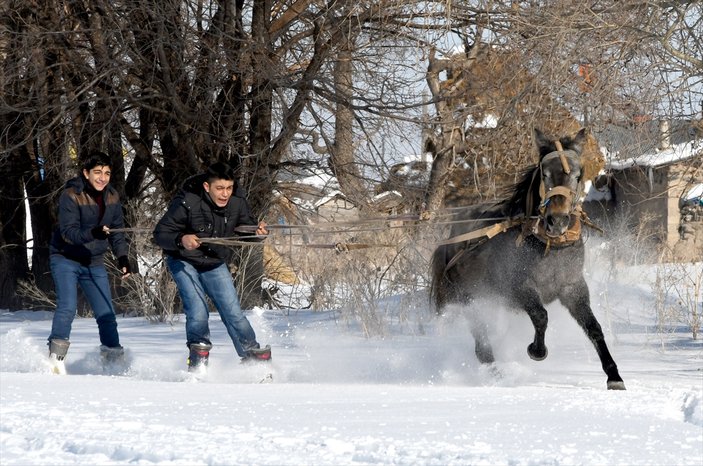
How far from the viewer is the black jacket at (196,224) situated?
7949mm

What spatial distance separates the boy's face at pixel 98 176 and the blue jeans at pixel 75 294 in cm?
63

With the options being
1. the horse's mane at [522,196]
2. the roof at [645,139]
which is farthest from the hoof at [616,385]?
the roof at [645,139]

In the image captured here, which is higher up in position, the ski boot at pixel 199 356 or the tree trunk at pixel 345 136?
the tree trunk at pixel 345 136

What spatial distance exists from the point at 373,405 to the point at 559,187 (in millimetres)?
2301

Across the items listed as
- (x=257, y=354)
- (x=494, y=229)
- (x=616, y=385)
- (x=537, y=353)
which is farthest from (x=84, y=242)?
(x=616, y=385)

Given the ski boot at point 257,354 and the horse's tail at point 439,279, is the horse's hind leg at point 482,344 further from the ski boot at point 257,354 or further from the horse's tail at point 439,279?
the ski boot at point 257,354

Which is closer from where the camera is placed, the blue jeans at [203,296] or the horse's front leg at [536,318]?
the horse's front leg at [536,318]

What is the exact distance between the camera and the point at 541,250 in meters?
7.99

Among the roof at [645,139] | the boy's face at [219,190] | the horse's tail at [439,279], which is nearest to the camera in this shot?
the boy's face at [219,190]

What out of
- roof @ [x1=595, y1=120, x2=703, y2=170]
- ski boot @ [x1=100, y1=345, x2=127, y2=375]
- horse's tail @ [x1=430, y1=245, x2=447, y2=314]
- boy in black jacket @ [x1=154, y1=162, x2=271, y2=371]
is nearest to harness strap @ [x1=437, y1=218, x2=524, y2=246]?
horse's tail @ [x1=430, y1=245, x2=447, y2=314]

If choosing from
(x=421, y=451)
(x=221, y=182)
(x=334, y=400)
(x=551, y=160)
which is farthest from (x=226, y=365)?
(x=421, y=451)

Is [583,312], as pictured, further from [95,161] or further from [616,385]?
[95,161]

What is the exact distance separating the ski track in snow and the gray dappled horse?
15.1 inches

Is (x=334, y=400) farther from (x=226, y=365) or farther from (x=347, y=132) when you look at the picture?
(x=347, y=132)
